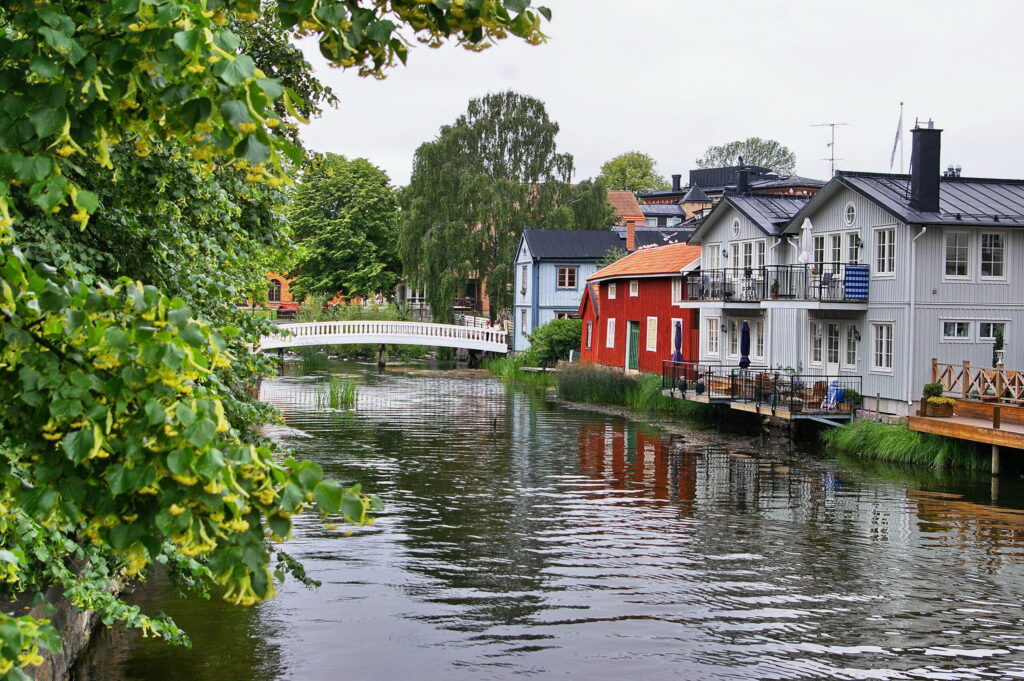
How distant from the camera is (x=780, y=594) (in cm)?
1341

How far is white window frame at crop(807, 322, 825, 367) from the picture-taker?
3084 cm

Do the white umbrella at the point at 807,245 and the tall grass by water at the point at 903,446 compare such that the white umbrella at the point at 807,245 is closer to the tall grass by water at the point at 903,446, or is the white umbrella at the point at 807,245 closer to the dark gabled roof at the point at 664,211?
the tall grass by water at the point at 903,446

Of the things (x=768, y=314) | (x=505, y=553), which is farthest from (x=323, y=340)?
(x=505, y=553)

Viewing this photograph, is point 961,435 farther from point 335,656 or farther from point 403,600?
point 335,656

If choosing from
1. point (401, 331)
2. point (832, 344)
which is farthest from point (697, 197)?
point (832, 344)

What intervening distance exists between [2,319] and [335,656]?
840 cm

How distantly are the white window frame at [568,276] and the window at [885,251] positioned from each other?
1049 inches

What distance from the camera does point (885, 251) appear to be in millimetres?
28453

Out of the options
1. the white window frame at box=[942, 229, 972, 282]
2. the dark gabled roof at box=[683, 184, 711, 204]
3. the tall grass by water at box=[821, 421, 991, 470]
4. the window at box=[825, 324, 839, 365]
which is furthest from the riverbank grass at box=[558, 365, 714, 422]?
the dark gabled roof at box=[683, 184, 711, 204]

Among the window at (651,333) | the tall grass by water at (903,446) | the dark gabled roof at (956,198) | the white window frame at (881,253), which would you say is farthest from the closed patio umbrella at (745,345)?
the window at (651,333)

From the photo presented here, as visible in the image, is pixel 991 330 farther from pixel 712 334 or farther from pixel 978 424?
pixel 712 334

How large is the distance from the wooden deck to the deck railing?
0.38m

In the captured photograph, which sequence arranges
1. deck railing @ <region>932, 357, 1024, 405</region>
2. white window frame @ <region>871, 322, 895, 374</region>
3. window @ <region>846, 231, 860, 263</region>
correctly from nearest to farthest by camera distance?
deck railing @ <region>932, 357, 1024, 405</region> < white window frame @ <region>871, 322, 895, 374</region> < window @ <region>846, 231, 860, 263</region>

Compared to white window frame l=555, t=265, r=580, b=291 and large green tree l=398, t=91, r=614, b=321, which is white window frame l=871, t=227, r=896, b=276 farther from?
large green tree l=398, t=91, r=614, b=321
